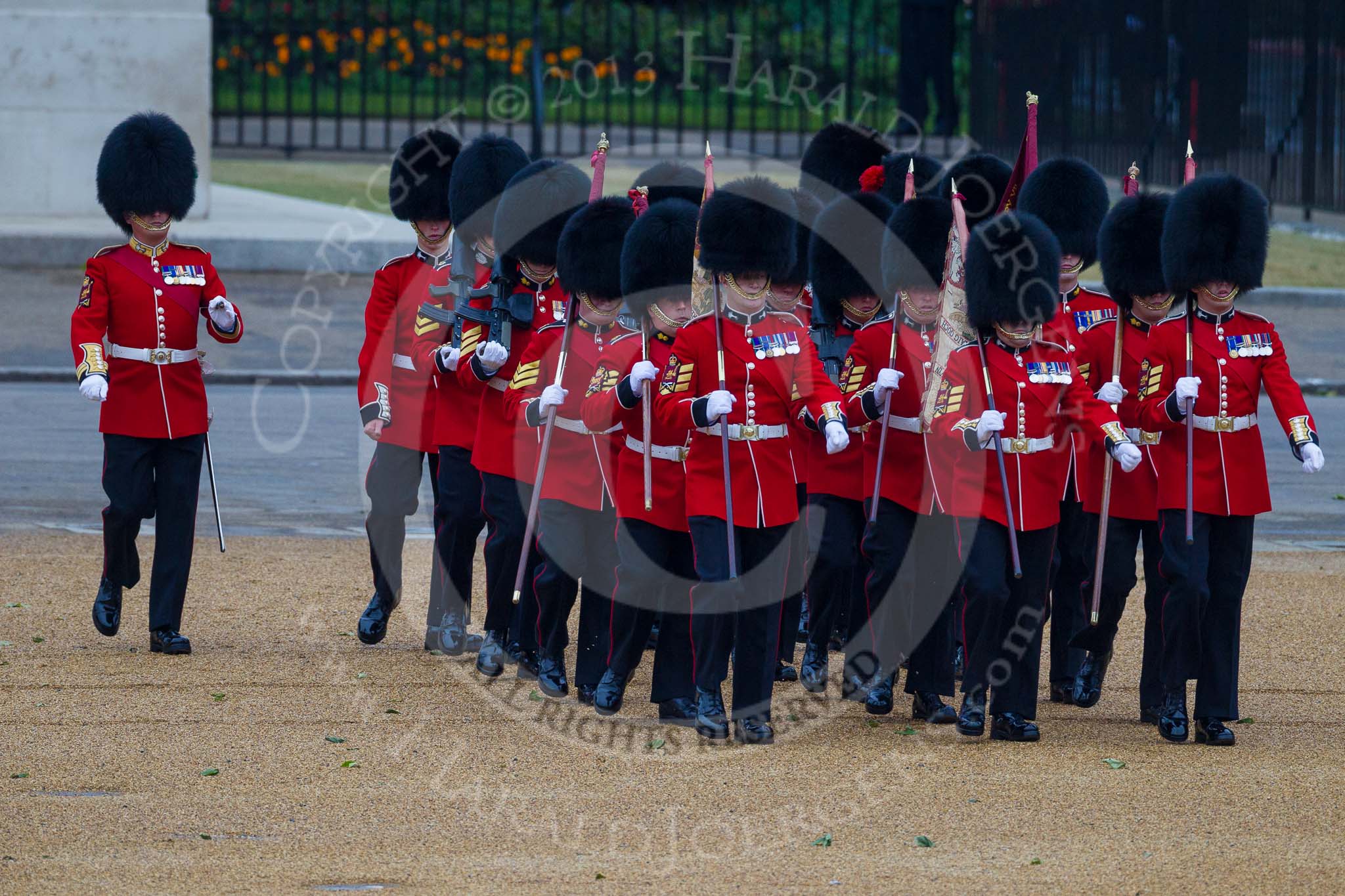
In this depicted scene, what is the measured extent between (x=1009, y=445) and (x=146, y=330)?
2698 mm

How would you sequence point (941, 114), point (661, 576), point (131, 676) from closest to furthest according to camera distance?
1. point (661, 576)
2. point (131, 676)
3. point (941, 114)

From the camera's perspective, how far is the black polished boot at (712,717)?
5633 millimetres

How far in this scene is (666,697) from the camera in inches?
232

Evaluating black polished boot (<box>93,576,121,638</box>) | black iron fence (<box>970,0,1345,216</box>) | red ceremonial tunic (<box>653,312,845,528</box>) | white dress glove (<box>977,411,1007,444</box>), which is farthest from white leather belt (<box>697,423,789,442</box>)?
black iron fence (<box>970,0,1345,216</box>)

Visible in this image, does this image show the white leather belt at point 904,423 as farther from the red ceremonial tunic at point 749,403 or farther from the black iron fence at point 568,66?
the black iron fence at point 568,66

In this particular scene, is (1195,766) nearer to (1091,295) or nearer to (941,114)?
(1091,295)

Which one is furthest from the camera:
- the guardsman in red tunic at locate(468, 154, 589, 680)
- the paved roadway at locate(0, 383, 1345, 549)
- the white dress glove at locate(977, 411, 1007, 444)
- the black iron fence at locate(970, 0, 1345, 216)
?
the black iron fence at locate(970, 0, 1345, 216)

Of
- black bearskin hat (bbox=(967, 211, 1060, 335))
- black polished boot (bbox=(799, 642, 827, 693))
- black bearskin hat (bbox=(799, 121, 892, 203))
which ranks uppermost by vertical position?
black bearskin hat (bbox=(799, 121, 892, 203))

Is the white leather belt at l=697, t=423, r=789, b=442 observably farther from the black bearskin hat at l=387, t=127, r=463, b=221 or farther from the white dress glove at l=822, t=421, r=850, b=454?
the black bearskin hat at l=387, t=127, r=463, b=221

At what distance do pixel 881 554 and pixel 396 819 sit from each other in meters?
1.83

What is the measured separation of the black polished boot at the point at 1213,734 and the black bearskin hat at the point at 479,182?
8.59ft

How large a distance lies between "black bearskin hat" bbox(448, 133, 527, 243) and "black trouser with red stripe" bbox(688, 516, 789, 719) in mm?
1507

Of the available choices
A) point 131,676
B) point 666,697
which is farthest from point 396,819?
point 131,676

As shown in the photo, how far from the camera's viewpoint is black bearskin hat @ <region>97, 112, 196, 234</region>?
21.6ft
